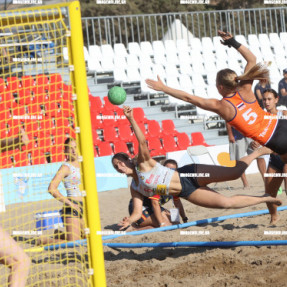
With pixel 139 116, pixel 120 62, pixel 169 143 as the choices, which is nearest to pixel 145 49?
pixel 120 62

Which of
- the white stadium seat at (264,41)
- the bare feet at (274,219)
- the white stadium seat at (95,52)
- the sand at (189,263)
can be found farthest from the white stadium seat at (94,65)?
the bare feet at (274,219)

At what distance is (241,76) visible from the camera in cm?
556

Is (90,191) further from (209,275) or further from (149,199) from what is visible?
(149,199)

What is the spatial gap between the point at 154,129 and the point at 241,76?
9.06m

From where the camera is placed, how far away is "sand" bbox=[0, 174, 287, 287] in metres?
5.20

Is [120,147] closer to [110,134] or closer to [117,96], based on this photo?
[110,134]

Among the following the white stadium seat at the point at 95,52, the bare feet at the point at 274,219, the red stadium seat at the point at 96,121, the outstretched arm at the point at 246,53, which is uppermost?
the white stadium seat at the point at 95,52

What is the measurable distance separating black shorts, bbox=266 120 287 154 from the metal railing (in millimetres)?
11026

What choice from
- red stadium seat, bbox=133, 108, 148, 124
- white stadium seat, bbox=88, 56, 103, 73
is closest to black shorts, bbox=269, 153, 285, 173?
red stadium seat, bbox=133, 108, 148, 124

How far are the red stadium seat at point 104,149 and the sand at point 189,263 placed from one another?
224 inches

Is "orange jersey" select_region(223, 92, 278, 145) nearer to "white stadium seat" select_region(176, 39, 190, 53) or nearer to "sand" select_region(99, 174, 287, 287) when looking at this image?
"sand" select_region(99, 174, 287, 287)

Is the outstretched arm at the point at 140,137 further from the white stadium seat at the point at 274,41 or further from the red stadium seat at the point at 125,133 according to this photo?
the white stadium seat at the point at 274,41

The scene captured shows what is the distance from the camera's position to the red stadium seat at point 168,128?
14.7 metres

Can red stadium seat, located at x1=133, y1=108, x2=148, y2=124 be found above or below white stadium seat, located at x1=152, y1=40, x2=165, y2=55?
below
